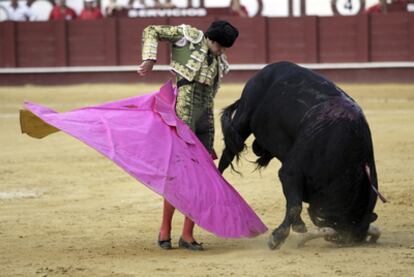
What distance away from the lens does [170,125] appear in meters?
5.57

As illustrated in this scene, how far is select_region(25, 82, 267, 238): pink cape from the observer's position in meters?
5.39

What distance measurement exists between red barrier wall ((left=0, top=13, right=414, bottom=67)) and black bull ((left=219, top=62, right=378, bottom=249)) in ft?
35.4

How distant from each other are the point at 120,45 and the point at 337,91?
1202 cm

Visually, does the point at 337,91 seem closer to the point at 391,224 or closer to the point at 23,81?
the point at 391,224

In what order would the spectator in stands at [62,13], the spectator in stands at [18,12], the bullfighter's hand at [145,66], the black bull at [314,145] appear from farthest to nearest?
the spectator in stands at [18,12] → the spectator in stands at [62,13] → the bullfighter's hand at [145,66] → the black bull at [314,145]

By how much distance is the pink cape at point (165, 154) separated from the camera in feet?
17.7

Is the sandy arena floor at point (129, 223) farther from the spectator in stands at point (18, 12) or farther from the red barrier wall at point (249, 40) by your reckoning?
the spectator in stands at point (18, 12)

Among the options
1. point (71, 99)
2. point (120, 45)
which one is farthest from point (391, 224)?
point (120, 45)

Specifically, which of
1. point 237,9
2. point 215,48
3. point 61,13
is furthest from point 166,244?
point 61,13

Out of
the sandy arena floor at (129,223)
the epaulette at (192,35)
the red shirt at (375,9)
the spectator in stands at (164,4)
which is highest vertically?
the spectator in stands at (164,4)

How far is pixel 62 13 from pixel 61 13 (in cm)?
2

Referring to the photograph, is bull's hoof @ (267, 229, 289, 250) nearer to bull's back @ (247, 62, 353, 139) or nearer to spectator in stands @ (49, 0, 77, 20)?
bull's back @ (247, 62, 353, 139)

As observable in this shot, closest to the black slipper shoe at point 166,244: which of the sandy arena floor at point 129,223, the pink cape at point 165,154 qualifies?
the sandy arena floor at point 129,223

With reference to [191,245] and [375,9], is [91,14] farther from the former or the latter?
[191,245]
